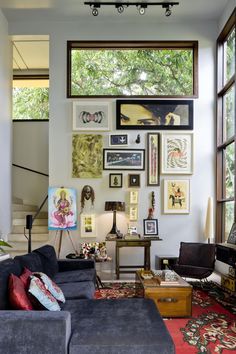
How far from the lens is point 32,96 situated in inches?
367

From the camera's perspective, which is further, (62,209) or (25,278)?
(62,209)

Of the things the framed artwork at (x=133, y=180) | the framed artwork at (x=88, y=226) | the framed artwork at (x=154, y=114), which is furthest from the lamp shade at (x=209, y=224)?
the framed artwork at (x=88, y=226)

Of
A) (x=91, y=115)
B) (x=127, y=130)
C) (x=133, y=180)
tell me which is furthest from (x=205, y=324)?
(x=91, y=115)

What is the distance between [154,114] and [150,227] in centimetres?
217

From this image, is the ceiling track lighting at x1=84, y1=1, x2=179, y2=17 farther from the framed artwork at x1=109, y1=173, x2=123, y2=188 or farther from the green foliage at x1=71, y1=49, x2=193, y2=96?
the framed artwork at x1=109, y1=173, x2=123, y2=188

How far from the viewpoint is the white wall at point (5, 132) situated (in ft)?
23.0

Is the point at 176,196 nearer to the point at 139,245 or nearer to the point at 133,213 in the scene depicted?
the point at 133,213

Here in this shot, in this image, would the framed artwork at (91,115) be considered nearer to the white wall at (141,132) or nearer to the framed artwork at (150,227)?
the white wall at (141,132)

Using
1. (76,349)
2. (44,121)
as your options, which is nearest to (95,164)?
(44,121)

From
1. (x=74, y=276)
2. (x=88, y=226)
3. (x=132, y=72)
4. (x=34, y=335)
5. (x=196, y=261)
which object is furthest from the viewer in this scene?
(x=132, y=72)

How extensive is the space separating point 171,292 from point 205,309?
27.4 inches

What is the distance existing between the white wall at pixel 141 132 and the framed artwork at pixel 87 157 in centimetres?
12

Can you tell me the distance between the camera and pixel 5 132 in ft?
23.8

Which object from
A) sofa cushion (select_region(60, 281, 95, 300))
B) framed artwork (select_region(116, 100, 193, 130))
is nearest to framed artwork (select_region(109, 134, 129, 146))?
framed artwork (select_region(116, 100, 193, 130))
